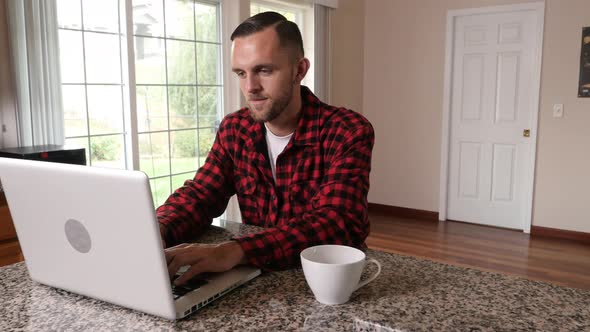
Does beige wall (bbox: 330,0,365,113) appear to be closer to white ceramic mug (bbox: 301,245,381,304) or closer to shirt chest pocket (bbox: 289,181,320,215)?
shirt chest pocket (bbox: 289,181,320,215)

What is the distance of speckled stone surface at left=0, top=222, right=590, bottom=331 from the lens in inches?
29.5

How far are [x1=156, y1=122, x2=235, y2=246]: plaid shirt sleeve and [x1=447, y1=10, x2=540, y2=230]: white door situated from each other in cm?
374

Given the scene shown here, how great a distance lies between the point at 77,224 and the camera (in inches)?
31.4

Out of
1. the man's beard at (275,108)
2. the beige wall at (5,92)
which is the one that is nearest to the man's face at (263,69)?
the man's beard at (275,108)

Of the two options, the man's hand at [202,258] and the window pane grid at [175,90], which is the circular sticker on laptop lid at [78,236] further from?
the window pane grid at [175,90]

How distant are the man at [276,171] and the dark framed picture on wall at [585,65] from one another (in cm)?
360

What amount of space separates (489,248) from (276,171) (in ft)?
10.5

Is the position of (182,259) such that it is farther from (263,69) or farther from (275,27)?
(275,27)

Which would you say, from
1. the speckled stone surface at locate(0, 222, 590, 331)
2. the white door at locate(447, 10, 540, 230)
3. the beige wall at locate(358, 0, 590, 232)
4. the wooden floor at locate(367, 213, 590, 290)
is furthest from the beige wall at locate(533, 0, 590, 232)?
the speckled stone surface at locate(0, 222, 590, 331)

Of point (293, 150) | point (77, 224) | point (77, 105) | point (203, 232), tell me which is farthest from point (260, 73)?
point (77, 105)

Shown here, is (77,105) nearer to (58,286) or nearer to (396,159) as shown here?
(58,286)

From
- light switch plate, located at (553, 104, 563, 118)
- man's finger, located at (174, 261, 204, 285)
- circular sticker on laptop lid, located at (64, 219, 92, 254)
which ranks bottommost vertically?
man's finger, located at (174, 261, 204, 285)

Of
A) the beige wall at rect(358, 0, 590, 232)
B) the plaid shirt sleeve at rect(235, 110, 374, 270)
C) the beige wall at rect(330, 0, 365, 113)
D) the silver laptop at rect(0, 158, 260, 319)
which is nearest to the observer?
the silver laptop at rect(0, 158, 260, 319)

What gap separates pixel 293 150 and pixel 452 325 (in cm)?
72
